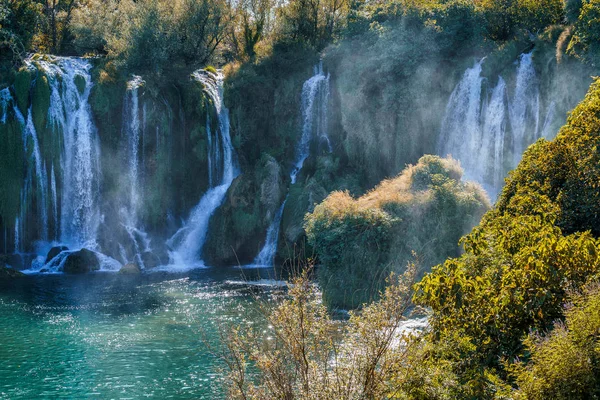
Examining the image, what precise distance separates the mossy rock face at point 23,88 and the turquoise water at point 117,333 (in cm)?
1114

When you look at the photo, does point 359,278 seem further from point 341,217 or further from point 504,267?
point 504,267

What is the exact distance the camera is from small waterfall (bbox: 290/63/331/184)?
1741 inches

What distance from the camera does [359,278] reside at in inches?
1066

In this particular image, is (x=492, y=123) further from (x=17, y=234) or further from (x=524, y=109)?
(x=17, y=234)

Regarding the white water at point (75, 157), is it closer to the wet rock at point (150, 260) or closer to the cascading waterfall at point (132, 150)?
the cascading waterfall at point (132, 150)

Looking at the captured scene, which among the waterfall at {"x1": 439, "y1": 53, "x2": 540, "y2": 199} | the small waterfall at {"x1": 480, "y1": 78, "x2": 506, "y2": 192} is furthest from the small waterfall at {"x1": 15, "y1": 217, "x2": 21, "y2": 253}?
the small waterfall at {"x1": 480, "y1": 78, "x2": 506, "y2": 192}

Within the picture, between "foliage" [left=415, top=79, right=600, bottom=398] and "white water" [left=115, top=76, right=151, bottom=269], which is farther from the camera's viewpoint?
"white water" [left=115, top=76, right=151, bottom=269]

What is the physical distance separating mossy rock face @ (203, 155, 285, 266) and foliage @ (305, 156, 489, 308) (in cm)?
1231

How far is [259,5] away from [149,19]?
982cm

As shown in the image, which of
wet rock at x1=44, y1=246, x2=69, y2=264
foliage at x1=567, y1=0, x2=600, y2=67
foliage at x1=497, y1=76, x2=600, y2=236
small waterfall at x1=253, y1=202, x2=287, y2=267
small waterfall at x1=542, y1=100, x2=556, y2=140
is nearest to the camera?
foliage at x1=497, y1=76, x2=600, y2=236

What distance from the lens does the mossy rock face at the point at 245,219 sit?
40.3 metres

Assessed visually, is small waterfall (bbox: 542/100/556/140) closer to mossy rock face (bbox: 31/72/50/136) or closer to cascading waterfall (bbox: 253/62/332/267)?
cascading waterfall (bbox: 253/62/332/267)

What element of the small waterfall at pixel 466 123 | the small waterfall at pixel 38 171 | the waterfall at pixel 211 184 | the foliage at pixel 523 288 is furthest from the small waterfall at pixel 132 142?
the foliage at pixel 523 288

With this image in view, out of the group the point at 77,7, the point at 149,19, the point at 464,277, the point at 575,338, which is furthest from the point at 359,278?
the point at 77,7
